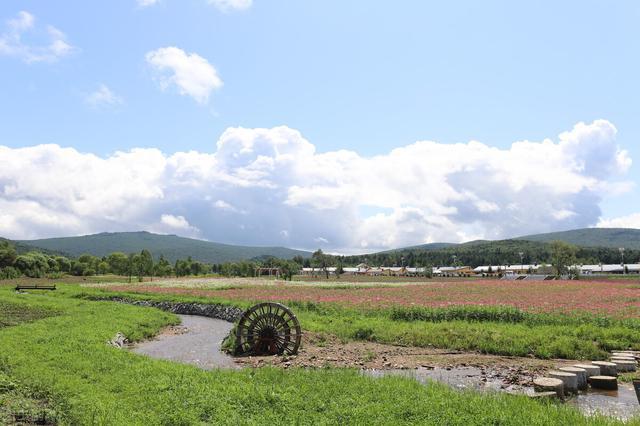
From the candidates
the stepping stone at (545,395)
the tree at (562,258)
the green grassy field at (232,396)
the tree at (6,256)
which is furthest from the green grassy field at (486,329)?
the tree at (6,256)

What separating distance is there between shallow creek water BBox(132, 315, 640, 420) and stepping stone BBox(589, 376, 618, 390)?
0.25 m

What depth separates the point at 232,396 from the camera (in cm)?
1185

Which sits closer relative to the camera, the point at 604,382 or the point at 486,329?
the point at 604,382

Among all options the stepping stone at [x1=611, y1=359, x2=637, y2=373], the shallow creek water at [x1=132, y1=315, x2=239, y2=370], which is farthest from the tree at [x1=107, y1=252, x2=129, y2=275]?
the stepping stone at [x1=611, y1=359, x2=637, y2=373]

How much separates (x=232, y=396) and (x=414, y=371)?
796 cm

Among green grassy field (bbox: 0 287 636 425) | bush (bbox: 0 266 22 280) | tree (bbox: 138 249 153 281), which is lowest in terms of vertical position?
green grassy field (bbox: 0 287 636 425)

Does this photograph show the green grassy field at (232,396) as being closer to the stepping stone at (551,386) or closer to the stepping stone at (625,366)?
the stepping stone at (551,386)

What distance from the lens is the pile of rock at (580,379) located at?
42.1ft

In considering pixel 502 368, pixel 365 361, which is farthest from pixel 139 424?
pixel 502 368

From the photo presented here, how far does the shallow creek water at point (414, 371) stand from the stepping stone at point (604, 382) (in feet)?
0.82

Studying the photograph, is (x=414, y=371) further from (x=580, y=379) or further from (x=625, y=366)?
(x=625, y=366)

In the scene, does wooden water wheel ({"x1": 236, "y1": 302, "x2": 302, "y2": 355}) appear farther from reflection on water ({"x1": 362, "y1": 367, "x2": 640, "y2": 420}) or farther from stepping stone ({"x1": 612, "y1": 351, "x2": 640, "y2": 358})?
stepping stone ({"x1": 612, "y1": 351, "x2": 640, "y2": 358})

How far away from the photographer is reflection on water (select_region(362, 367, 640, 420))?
12.1 metres

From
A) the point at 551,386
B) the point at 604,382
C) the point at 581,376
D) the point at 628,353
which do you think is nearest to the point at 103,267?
the point at 628,353
